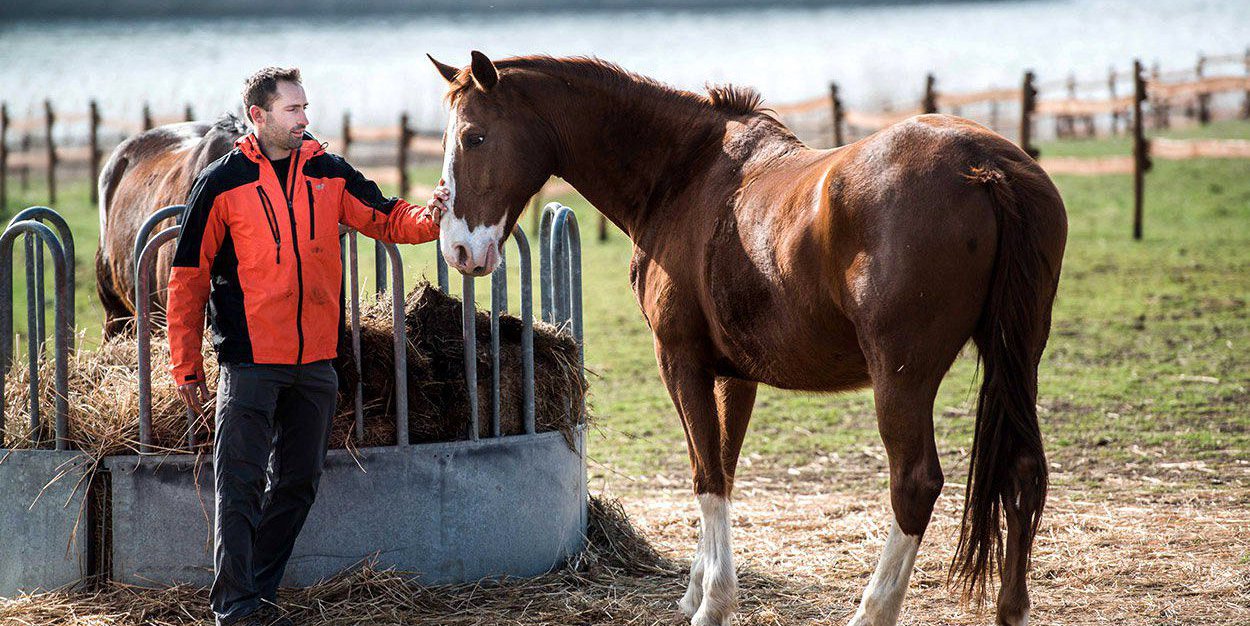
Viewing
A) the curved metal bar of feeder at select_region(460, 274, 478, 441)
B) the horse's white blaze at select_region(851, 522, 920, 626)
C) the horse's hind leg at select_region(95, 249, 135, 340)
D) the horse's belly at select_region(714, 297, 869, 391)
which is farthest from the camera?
the horse's hind leg at select_region(95, 249, 135, 340)

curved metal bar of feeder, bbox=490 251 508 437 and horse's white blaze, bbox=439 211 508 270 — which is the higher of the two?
horse's white blaze, bbox=439 211 508 270

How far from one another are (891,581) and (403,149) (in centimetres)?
1818

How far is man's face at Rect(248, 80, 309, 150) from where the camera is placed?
3340mm

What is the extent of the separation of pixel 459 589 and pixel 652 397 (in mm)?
4179

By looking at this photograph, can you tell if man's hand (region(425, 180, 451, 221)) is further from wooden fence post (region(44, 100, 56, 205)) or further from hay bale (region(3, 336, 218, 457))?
wooden fence post (region(44, 100, 56, 205))

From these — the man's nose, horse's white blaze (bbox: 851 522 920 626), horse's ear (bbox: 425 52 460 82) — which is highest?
horse's ear (bbox: 425 52 460 82)

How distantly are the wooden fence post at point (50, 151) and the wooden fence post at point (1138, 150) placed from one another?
64.5 feet

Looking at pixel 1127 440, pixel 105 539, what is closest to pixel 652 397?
pixel 1127 440

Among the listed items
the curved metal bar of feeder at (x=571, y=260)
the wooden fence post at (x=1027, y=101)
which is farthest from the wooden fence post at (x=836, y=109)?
the curved metal bar of feeder at (x=571, y=260)

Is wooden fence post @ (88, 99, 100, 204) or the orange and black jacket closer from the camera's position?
the orange and black jacket

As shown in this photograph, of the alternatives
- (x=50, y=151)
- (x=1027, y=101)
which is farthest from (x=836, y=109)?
(x=50, y=151)

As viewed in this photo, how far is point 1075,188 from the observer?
19.2 metres

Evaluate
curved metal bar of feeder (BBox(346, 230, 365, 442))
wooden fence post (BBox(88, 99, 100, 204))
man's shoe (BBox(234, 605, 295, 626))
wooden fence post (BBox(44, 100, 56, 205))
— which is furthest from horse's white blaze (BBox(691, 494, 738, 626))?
wooden fence post (BBox(88, 99, 100, 204))

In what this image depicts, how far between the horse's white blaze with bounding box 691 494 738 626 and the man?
1.33 m
